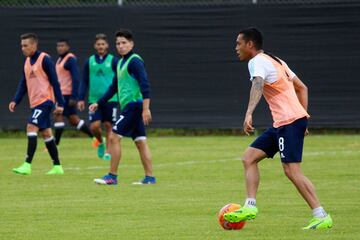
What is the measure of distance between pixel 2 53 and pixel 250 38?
1396cm

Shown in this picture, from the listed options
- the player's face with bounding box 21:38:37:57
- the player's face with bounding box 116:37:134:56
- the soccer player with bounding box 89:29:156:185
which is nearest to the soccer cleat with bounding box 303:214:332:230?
the soccer player with bounding box 89:29:156:185

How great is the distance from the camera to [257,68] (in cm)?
897

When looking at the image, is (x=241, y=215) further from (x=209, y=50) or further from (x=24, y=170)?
(x=209, y=50)

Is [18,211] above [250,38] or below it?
below

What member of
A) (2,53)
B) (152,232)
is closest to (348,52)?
(2,53)

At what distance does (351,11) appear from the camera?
20844mm

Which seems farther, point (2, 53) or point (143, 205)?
point (2, 53)

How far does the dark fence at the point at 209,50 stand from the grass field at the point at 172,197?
2223 mm

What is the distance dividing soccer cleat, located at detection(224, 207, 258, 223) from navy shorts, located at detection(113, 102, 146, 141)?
4.39 m

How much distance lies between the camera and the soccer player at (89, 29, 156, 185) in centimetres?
1327

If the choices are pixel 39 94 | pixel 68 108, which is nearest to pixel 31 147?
pixel 39 94

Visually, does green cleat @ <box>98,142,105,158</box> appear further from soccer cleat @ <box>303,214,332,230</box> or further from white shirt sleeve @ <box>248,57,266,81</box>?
soccer cleat @ <box>303,214,332,230</box>

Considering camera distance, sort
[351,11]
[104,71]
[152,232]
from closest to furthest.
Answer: [152,232] → [104,71] → [351,11]

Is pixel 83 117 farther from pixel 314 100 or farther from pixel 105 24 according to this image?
pixel 314 100
